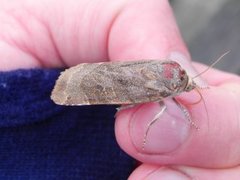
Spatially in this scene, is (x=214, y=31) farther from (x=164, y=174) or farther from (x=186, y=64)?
(x=164, y=174)

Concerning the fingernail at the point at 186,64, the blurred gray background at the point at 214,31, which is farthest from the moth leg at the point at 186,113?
the blurred gray background at the point at 214,31

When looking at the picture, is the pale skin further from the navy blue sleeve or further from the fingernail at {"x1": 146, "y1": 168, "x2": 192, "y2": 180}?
the navy blue sleeve

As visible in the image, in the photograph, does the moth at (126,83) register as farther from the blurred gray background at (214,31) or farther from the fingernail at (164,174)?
the blurred gray background at (214,31)

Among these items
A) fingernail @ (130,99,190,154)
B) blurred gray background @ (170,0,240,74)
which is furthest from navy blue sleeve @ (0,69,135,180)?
blurred gray background @ (170,0,240,74)

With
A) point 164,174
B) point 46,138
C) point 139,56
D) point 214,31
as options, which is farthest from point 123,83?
point 214,31

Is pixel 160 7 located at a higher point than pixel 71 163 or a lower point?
higher

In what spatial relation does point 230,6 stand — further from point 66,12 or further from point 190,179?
point 190,179

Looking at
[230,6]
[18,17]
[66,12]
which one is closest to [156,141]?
[66,12]
